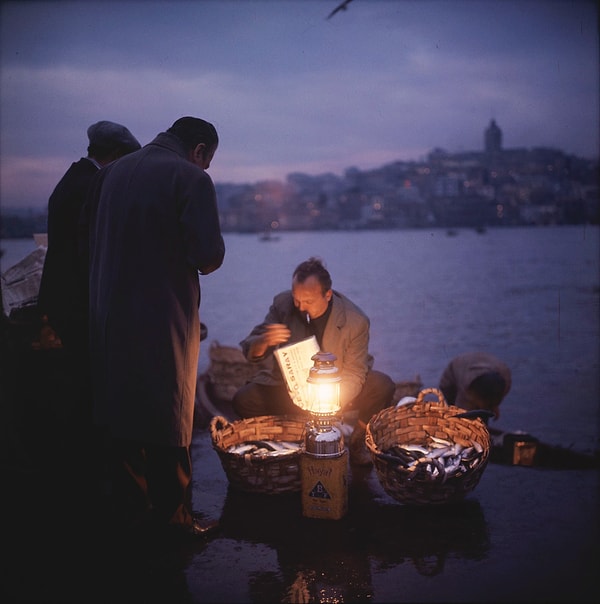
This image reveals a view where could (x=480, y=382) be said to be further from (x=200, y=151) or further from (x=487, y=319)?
(x=487, y=319)

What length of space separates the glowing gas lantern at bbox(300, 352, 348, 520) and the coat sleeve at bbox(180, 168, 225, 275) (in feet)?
3.06

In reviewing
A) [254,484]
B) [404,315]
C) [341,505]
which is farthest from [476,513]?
[404,315]

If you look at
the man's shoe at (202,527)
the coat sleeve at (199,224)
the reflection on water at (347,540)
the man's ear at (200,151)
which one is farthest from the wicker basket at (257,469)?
the man's ear at (200,151)

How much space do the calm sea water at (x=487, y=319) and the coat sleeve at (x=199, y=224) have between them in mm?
2381

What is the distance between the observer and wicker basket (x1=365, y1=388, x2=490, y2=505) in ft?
10.8

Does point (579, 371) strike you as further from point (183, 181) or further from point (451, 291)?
point (451, 291)

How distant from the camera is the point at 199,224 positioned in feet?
9.06

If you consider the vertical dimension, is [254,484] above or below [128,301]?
below

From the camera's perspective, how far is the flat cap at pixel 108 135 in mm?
3451

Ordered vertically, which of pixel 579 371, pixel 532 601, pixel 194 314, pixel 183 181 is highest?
pixel 183 181

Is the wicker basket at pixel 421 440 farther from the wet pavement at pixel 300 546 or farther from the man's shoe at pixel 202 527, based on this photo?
the man's shoe at pixel 202 527

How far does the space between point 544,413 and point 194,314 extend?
37.2 feet

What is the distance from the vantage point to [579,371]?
57.6 feet

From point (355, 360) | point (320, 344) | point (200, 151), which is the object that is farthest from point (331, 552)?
point (200, 151)
